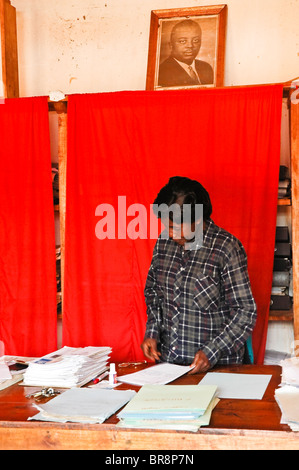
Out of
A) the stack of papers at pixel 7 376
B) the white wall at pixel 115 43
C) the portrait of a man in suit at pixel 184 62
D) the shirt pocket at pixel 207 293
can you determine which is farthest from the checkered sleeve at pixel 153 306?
the white wall at pixel 115 43

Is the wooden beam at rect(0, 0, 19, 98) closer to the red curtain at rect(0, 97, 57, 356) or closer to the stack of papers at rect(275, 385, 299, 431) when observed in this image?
the red curtain at rect(0, 97, 57, 356)

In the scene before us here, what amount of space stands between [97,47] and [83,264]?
1821 mm

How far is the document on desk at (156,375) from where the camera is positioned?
7.48 ft

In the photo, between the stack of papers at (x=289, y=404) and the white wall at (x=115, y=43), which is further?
the white wall at (x=115, y=43)

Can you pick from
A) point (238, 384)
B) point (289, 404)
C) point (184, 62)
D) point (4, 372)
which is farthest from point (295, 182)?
point (4, 372)

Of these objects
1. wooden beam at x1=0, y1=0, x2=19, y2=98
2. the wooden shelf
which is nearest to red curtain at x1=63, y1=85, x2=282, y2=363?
the wooden shelf

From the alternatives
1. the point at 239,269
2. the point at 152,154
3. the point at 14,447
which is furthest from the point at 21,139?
the point at 14,447

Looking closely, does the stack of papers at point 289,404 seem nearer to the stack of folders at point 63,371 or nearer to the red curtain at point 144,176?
the stack of folders at point 63,371

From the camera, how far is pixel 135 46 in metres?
4.49

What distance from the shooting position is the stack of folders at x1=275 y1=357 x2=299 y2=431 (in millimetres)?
1815

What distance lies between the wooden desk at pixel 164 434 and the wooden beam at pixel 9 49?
3087 mm

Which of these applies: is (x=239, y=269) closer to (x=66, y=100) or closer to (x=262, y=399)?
(x=262, y=399)

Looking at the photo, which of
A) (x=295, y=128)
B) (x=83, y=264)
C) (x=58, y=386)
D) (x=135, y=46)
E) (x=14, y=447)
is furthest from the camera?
(x=135, y=46)

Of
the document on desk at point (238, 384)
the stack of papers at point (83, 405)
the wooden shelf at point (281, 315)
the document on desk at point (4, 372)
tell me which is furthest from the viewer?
the wooden shelf at point (281, 315)
